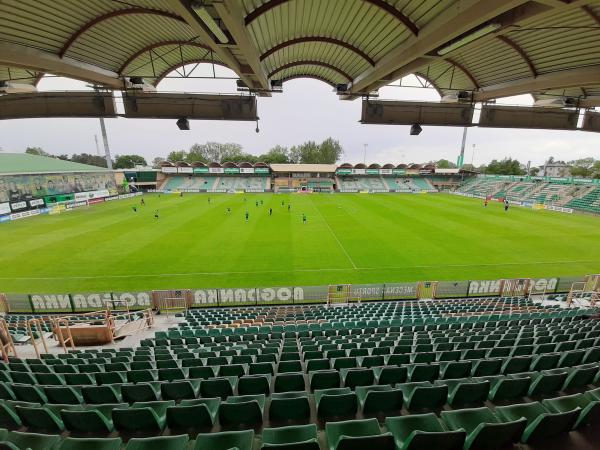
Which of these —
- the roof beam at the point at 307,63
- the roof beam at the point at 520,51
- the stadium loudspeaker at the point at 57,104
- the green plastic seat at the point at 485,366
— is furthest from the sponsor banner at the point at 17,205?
the roof beam at the point at 520,51

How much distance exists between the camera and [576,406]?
10.8 feet

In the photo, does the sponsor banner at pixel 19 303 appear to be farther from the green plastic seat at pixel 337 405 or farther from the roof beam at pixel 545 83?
the roof beam at pixel 545 83

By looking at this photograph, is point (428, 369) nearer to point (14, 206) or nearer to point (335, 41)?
point (335, 41)

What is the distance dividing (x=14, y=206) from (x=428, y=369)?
49442 millimetres

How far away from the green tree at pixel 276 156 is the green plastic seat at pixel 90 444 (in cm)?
9715

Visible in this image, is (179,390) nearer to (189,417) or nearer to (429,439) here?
(189,417)

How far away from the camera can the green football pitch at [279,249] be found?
54.5 feet

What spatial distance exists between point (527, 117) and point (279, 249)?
634 inches

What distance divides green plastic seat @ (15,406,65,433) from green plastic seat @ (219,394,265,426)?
79.7 inches

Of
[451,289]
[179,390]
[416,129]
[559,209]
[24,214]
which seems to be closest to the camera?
[179,390]

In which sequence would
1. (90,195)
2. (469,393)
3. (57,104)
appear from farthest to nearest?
(90,195)
(57,104)
(469,393)

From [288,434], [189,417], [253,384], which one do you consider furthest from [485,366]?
[189,417]

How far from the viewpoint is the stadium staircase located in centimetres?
286

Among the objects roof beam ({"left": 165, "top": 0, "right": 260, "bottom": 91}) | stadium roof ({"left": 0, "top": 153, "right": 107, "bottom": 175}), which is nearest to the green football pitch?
roof beam ({"left": 165, "top": 0, "right": 260, "bottom": 91})
